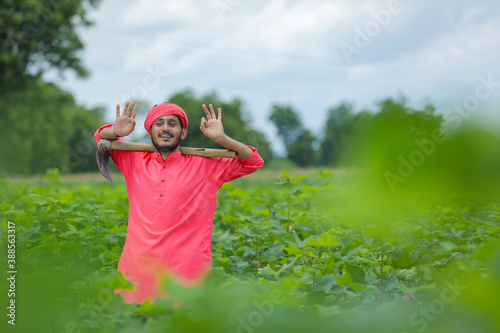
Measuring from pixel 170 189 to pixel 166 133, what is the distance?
1.15ft

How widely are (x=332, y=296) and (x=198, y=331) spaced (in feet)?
4.64

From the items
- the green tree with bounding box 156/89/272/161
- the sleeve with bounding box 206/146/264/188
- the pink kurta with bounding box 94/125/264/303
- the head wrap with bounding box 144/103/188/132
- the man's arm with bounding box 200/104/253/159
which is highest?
the green tree with bounding box 156/89/272/161

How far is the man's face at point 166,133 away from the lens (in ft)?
8.98

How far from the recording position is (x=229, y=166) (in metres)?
2.79

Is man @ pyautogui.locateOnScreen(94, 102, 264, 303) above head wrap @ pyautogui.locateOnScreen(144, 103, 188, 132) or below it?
below

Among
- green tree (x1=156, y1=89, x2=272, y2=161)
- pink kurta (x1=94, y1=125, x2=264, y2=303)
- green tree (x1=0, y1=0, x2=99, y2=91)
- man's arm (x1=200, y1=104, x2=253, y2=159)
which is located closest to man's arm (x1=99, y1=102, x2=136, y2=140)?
pink kurta (x1=94, y1=125, x2=264, y2=303)

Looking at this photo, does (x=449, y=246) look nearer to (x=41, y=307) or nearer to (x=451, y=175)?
(x=451, y=175)

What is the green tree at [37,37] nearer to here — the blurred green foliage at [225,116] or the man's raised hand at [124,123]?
the man's raised hand at [124,123]

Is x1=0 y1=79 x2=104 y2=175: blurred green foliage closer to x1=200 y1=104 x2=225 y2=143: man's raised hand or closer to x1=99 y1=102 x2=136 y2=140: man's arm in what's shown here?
x1=99 y1=102 x2=136 y2=140: man's arm

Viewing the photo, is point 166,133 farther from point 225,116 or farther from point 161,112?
point 225,116

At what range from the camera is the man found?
2523 millimetres

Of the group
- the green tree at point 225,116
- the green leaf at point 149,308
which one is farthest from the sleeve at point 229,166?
the green tree at point 225,116

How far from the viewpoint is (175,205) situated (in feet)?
8.46

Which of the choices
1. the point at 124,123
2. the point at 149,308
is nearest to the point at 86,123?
the point at 124,123
